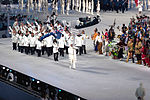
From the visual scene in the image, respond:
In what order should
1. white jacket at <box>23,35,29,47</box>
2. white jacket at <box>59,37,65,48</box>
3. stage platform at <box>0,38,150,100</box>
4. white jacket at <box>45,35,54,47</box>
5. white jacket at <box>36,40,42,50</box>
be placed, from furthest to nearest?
1. white jacket at <box>23,35,29,47</box>
2. white jacket at <box>36,40,42,50</box>
3. white jacket at <box>45,35,54,47</box>
4. white jacket at <box>59,37,65,48</box>
5. stage platform at <box>0,38,150,100</box>

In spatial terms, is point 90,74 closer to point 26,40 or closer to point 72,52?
point 72,52

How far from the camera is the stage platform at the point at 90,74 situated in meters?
20.7

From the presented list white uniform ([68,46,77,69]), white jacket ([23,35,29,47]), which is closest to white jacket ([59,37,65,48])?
white jacket ([23,35,29,47])

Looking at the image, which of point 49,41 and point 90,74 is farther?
point 49,41

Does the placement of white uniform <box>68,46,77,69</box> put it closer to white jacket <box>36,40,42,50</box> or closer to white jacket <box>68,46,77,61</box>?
white jacket <box>68,46,77,61</box>

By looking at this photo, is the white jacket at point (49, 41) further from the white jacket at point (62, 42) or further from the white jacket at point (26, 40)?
the white jacket at point (26, 40)

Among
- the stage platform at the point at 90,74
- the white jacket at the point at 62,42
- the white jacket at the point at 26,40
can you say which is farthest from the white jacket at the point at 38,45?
the white jacket at the point at 62,42

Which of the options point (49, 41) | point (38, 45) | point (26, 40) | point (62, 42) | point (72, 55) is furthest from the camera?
point (26, 40)

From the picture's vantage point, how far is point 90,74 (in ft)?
80.1

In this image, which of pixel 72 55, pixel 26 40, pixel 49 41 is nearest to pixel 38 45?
pixel 49 41

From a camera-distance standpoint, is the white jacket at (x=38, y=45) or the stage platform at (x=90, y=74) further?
the white jacket at (x=38, y=45)

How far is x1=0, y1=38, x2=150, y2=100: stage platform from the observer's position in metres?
20.7

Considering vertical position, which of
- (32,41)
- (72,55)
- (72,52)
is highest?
(32,41)

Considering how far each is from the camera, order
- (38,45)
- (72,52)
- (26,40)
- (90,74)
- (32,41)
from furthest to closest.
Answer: (26,40) < (32,41) < (38,45) < (72,52) < (90,74)
